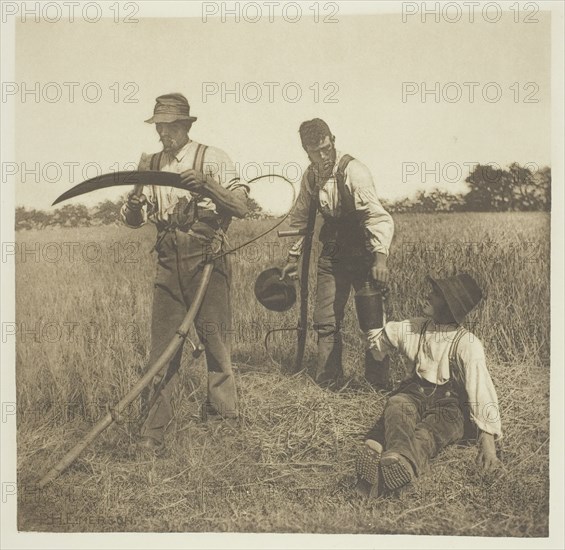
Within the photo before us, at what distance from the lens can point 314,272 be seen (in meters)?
4.11

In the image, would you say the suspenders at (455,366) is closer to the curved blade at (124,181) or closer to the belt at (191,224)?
the belt at (191,224)

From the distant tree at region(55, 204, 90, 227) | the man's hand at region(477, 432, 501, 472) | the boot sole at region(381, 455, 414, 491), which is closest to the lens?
the boot sole at region(381, 455, 414, 491)

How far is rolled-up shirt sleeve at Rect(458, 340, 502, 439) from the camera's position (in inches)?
158

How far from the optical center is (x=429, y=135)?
4090 millimetres

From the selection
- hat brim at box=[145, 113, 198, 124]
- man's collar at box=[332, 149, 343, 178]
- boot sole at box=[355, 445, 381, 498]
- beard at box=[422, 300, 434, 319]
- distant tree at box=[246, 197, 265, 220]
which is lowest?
boot sole at box=[355, 445, 381, 498]

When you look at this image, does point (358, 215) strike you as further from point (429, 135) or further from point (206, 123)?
point (206, 123)

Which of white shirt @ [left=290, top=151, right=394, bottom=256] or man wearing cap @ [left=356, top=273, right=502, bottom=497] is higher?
white shirt @ [left=290, top=151, right=394, bottom=256]

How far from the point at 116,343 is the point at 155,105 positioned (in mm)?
1347

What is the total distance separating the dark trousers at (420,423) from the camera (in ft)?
13.0

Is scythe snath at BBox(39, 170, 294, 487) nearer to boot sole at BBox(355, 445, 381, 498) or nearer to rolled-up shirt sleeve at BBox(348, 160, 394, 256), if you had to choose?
rolled-up shirt sleeve at BBox(348, 160, 394, 256)

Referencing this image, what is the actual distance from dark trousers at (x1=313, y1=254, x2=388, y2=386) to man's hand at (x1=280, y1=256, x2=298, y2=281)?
13 centimetres

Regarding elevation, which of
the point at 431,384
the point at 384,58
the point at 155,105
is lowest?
the point at 431,384

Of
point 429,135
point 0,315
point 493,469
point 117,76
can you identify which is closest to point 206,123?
point 117,76

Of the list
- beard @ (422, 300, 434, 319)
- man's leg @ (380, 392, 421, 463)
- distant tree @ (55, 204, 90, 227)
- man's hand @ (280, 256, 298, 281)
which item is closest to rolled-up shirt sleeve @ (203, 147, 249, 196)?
man's hand @ (280, 256, 298, 281)
